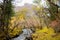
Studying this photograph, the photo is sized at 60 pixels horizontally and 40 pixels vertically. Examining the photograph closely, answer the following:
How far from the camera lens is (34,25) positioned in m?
30.8

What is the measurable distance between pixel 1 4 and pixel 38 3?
9.00 m

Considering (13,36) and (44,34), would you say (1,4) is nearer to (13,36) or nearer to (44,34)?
(13,36)

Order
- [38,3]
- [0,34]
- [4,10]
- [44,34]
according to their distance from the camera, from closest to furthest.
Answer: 1. [44,34]
2. [0,34]
3. [4,10]
4. [38,3]

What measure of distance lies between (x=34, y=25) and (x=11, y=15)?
7.28 m

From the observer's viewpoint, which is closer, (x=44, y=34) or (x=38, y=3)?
(x=44, y=34)

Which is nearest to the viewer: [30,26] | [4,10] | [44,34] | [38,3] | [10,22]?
[44,34]

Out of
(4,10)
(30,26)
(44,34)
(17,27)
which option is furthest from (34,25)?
(44,34)

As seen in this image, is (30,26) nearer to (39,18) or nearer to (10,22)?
(39,18)

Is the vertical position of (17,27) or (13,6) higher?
(13,6)

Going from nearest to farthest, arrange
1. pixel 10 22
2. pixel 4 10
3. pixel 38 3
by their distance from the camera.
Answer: pixel 4 10
pixel 10 22
pixel 38 3

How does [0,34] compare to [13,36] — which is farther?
[13,36]

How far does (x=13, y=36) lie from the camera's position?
23891 mm

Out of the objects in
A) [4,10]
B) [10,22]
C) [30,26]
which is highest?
[4,10]

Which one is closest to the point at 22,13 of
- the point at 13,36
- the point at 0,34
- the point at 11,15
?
the point at 11,15
